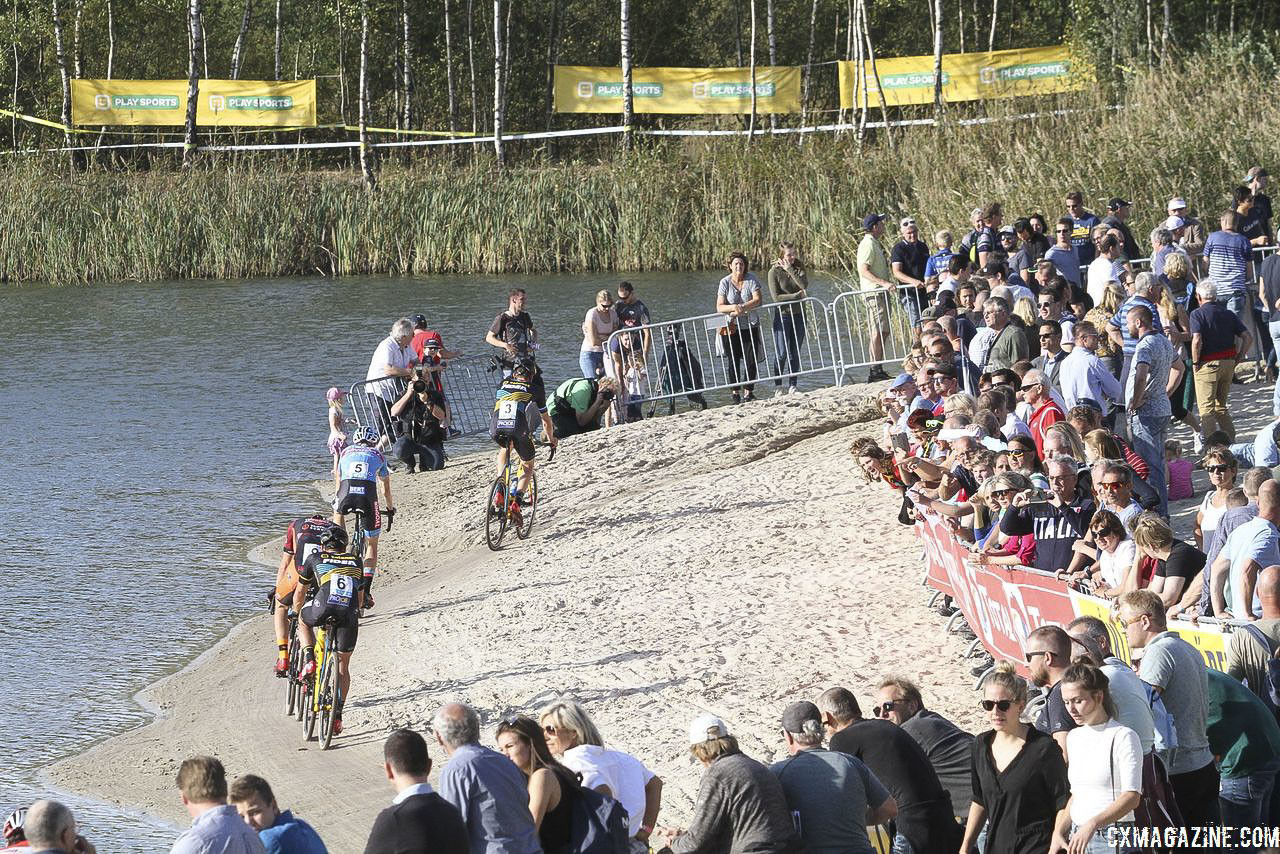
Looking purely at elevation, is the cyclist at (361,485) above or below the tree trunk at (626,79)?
below

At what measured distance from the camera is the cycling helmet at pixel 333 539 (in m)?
11.3

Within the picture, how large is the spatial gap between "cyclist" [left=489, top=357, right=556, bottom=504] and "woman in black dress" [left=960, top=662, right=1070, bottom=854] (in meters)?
8.62

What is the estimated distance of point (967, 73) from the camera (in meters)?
45.0

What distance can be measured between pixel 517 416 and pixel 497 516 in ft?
3.54

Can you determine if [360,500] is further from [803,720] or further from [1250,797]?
[1250,797]

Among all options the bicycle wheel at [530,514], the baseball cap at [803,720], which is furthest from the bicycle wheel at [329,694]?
the bicycle wheel at [530,514]

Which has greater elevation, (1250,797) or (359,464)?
(359,464)

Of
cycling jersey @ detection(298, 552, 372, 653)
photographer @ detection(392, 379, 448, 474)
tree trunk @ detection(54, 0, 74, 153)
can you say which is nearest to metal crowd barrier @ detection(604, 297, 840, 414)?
photographer @ detection(392, 379, 448, 474)

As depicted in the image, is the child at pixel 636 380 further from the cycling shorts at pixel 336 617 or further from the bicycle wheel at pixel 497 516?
the cycling shorts at pixel 336 617

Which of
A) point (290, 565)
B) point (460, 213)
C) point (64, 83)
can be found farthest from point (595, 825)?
point (64, 83)

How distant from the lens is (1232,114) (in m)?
24.0

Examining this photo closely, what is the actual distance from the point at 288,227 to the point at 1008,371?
28166 mm

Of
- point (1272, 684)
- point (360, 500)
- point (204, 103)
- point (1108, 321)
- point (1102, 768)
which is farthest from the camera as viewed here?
point (204, 103)

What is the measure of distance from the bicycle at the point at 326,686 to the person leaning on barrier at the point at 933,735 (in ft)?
14.2
